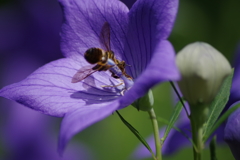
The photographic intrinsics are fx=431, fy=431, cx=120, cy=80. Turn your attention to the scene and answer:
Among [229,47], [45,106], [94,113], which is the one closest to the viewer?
[94,113]

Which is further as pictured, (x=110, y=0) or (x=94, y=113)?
(x=110, y=0)

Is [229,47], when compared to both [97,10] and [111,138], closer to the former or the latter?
[111,138]

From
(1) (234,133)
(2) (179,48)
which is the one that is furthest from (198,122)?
(2) (179,48)

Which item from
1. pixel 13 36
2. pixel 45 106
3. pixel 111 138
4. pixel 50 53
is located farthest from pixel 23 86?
pixel 13 36

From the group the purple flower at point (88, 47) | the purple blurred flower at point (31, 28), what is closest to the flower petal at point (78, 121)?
the purple flower at point (88, 47)

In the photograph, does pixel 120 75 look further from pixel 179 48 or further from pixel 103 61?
pixel 179 48

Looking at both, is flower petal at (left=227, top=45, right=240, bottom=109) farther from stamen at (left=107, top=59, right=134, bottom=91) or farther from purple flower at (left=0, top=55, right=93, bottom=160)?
→ purple flower at (left=0, top=55, right=93, bottom=160)

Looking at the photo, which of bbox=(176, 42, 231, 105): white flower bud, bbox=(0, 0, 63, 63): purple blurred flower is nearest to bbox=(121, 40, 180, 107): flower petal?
bbox=(176, 42, 231, 105): white flower bud
